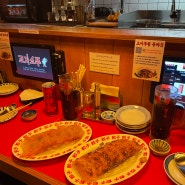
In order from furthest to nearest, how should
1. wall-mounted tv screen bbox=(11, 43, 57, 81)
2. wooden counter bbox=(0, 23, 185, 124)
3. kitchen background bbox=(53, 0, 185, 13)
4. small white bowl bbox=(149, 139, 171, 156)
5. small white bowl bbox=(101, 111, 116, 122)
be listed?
kitchen background bbox=(53, 0, 185, 13) → wall-mounted tv screen bbox=(11, 43, 57, 81) → small white bowl bbox=(101, 111, 116, 122) → wooden counter bbox=(0, 23, 185, 124) → small white bowl bbox=(149, 139, 171, 156)

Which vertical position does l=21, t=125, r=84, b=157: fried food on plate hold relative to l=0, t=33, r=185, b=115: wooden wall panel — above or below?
below

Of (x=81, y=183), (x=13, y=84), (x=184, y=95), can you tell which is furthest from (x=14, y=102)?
(x=184, y=95)

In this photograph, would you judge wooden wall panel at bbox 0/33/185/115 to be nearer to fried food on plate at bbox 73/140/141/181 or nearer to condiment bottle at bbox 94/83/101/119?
condiment bottle at bbox 94/83/101/119

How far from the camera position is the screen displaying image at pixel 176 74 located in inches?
34.6

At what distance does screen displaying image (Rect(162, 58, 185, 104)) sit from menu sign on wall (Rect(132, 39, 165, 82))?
0.04 metres

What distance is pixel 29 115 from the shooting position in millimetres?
1131

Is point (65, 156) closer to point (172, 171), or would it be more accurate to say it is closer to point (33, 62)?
point (172, 171)

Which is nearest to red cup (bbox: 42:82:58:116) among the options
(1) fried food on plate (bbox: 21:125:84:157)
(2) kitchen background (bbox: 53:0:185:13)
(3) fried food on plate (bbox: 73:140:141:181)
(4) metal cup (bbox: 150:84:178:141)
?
(1) fried food on plate (bbox: 21:125:84:157)

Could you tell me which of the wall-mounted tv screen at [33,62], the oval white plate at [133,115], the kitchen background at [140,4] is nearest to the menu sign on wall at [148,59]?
the oval white plate at [133,115]

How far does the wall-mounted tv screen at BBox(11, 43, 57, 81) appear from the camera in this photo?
1.27 m

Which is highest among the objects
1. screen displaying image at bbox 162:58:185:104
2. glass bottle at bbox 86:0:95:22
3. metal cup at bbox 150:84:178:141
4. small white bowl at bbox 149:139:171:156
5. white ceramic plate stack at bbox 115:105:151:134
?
glass bottle at bbox 86:0:95:22

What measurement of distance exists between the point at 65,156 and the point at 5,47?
37.0 inches

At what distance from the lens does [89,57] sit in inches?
46.1

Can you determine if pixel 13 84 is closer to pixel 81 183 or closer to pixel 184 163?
pixel 81 183
